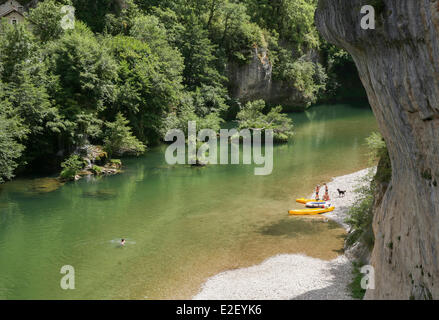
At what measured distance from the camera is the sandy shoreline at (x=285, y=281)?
56.5 feet

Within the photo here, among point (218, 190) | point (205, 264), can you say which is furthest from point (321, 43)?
point (205, 264)

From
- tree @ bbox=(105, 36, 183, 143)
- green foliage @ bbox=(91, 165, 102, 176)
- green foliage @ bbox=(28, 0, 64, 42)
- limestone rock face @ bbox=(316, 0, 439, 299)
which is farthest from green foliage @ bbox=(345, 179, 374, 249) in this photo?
green foliage @ bbox=(28, 0, 64, 42)

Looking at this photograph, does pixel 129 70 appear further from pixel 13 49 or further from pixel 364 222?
pixel 364 222

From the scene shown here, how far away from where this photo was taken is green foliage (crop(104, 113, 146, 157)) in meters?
36.1

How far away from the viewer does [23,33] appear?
109 ft

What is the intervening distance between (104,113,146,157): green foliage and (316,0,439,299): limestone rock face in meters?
27.1

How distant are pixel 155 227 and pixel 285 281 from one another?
869 centimetres

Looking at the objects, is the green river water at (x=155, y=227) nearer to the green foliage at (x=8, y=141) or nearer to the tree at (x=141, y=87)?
the green foliage at (x=8, y=141)

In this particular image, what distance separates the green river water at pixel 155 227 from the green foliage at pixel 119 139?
1.23 meters

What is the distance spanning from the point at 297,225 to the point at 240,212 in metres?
3.55

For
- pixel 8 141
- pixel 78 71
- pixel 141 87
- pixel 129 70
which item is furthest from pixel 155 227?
pixel 129 70

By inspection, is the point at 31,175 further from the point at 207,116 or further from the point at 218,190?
the point at 207,116

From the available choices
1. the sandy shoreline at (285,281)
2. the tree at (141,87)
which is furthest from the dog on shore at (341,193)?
the tree at (141,87)

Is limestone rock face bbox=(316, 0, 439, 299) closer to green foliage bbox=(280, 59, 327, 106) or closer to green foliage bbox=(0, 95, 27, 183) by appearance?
green foliage bbox=(0, 95, 27, 183)
